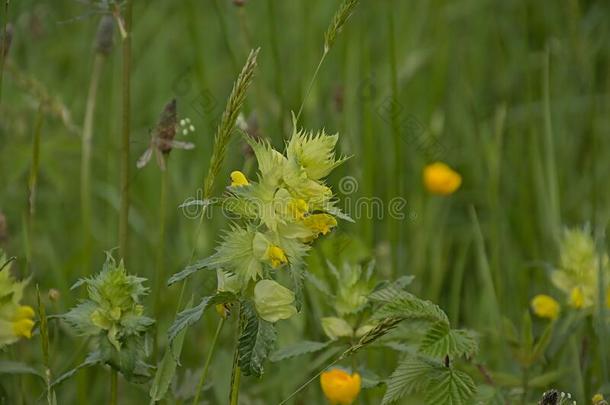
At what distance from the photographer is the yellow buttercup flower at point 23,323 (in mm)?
1373

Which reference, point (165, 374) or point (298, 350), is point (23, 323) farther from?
point (298, 350)

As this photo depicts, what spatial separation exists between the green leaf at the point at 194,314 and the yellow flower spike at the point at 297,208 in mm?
116

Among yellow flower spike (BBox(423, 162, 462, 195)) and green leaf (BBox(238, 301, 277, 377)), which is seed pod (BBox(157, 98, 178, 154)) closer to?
green leaf (BBox(238, 301, 277, 377))

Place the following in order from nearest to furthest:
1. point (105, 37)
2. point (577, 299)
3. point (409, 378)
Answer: point (409, 378) → point (577, 299) → point (105, 37)

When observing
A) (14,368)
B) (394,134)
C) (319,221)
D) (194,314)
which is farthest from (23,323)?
(394,134)

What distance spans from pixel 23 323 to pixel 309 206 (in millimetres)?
475

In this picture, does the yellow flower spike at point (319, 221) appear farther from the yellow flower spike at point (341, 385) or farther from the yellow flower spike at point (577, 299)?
the yellow flower spike at point (577, 299)

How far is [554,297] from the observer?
1926 mm

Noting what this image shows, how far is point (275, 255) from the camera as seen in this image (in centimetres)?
112

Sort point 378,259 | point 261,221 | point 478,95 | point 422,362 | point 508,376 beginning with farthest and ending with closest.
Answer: point 478,95, point 378,259, point 508,376, point 422,362, point 261,221

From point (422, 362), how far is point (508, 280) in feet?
3.06

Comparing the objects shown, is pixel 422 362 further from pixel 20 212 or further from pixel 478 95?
pixel 478 95

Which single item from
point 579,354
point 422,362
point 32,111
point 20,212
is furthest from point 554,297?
point 32,111

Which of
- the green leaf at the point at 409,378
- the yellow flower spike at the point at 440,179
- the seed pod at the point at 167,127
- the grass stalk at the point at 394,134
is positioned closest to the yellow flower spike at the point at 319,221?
the green leaf at the point at 409,378
